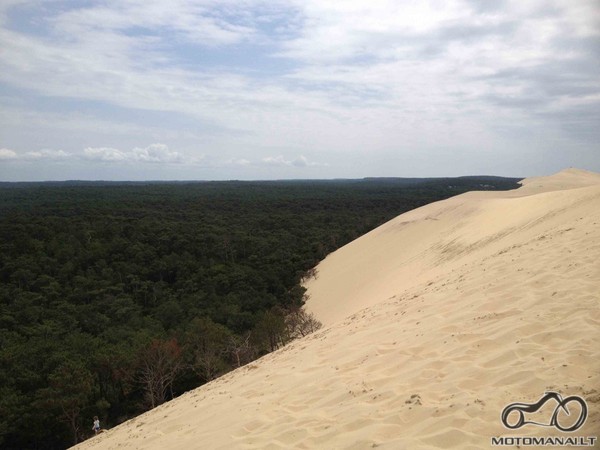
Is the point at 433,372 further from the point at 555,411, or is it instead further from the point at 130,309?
the point at 130,309

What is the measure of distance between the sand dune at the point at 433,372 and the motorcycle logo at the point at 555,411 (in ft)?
0.19

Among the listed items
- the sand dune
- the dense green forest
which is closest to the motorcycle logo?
the sand dune

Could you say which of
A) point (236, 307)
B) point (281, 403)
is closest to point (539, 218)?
point (281, 403)

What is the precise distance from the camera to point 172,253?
35.2 metres

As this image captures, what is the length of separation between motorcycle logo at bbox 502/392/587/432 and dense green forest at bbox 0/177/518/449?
11690 mm

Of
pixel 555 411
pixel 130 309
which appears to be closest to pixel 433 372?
pixel 555 411

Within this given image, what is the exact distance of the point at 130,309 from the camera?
25.2 meters

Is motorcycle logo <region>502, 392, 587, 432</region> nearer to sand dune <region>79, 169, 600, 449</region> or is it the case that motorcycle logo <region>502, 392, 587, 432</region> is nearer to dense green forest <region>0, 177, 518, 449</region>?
sand dune <region>79, 169, 600, 449</region>

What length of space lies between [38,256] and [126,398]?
19.7 metres

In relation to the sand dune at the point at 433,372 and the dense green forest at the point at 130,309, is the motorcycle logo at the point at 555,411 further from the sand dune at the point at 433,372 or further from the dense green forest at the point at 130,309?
the dense green forest at the point at 130,309

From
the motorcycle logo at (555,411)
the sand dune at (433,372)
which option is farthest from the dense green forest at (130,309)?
the motorcycle logo at (555,411)

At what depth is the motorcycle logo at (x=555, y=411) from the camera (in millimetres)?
3191

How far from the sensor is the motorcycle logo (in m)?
3.19

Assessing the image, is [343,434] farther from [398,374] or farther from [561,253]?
[561,253]
